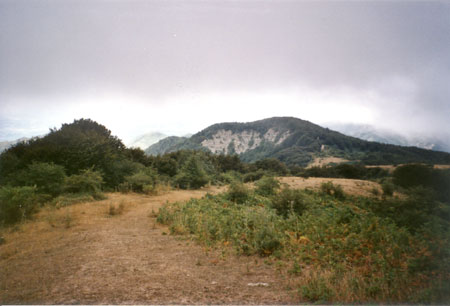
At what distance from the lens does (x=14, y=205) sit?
22.2ft

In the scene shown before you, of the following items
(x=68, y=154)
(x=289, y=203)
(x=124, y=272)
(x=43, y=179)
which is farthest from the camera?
(x=68, y=154)

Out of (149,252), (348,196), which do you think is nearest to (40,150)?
(149,252)

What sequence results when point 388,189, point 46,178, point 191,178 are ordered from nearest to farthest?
1. point 388,189
2. point 46,178
3. point 191,178

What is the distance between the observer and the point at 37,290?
298cm

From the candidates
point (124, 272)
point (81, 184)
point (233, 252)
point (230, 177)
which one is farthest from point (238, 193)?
point (81, 184)

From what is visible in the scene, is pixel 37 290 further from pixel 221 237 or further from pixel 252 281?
pixel 221 237

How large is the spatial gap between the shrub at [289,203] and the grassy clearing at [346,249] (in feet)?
0.12

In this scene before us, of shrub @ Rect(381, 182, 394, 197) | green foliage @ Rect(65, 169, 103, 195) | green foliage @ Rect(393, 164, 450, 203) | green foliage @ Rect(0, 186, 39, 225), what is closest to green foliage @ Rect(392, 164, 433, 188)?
green foliage @ Rect(393, 164, 450, 203)

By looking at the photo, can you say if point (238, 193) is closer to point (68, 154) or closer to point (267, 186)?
point (267, 186)

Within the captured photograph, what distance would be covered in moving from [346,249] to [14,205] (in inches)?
396

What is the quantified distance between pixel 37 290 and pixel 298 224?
5.67 m

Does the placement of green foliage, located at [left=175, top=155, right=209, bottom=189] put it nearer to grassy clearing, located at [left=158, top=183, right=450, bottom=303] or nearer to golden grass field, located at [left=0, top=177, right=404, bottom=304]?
grassy clearing, located at [left=158, top=183, right=450, bottom=303]

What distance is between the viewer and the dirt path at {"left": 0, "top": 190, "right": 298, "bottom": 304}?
2.88m

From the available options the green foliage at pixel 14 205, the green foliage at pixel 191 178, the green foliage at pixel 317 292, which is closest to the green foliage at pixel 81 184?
the green foliage at pixel 14 205
